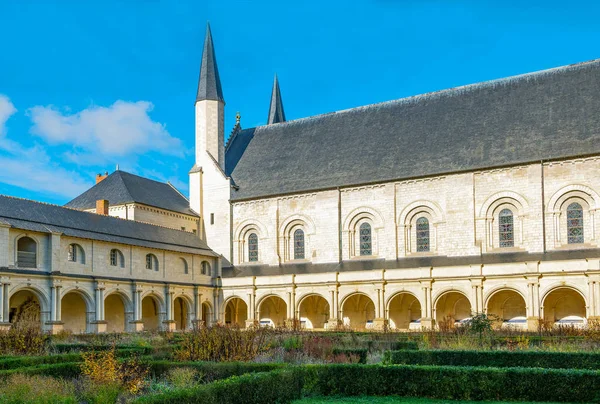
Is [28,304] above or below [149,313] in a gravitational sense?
above

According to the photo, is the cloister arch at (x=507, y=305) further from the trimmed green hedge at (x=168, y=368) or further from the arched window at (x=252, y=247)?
the trimmed green hedge at (x=168, y=368)


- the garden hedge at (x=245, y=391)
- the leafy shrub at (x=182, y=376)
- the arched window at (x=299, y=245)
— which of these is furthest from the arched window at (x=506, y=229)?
the leafy shrub at (x=182, y=376)

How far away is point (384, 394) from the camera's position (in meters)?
14.1

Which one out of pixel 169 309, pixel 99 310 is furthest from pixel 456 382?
pixel 169 309

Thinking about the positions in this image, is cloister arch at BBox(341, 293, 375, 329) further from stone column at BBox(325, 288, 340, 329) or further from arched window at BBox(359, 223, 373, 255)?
arched window at BBox(359, 223, 373, 255)

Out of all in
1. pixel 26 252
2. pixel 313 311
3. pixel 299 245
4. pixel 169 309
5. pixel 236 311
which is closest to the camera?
pixel 26 252

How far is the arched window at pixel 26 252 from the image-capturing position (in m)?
29.2

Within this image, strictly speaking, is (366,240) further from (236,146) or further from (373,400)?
(373,400)

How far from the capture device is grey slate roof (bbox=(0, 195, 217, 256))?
2947cm

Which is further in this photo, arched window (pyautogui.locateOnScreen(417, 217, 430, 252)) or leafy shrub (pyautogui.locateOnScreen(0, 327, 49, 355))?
Answer: arched window (pyautogui.locateOnScreen(417, 217, 430, 252))

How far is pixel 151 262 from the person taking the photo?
120 feet

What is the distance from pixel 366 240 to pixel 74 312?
1655 centimetres

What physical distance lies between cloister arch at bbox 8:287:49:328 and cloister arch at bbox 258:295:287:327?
14.3m

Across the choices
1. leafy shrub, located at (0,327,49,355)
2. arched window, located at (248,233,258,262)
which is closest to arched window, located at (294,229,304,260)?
arched window, located at (248,233,258,262)
